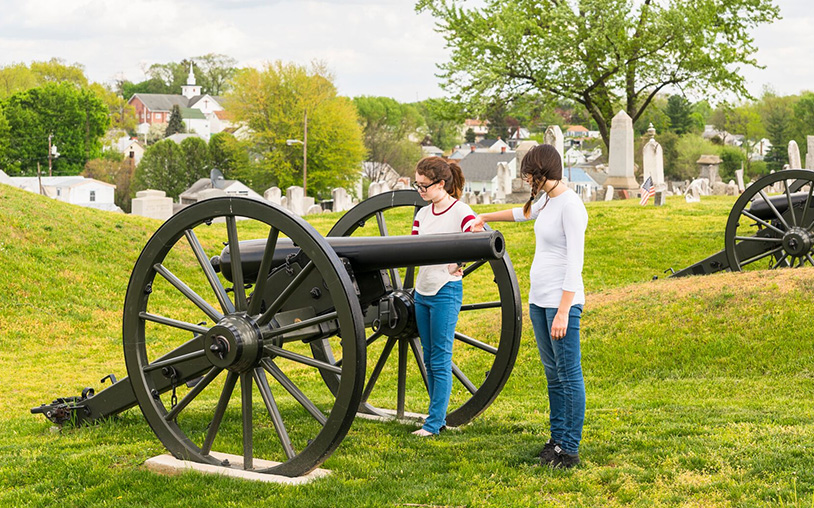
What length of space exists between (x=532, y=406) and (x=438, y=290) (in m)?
2.32

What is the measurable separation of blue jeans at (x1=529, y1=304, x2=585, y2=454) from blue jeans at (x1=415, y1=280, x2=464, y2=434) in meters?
0.86

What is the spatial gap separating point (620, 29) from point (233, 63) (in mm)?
118620

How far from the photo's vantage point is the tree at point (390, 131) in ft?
294

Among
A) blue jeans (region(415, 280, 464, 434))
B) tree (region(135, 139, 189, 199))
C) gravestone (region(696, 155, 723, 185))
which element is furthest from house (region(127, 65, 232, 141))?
blue jeans (region(415, 280, 464, 434))

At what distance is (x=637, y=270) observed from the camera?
16.4 m

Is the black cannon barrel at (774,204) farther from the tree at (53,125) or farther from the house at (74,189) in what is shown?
the tree at (53,125)

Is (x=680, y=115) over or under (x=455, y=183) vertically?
over

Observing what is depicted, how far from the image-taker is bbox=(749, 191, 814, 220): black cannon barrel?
1145 centimetres

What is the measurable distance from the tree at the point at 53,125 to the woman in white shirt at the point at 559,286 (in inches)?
3173

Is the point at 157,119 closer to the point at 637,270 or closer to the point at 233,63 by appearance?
the point at 233,63

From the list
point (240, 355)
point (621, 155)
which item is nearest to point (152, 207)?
point (621, 155)

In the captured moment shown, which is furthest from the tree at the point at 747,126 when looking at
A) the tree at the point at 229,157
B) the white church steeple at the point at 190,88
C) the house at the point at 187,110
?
the white church steeple at the point at 190,88

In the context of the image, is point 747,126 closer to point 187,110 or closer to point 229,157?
point 229,157

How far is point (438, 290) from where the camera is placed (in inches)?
233
